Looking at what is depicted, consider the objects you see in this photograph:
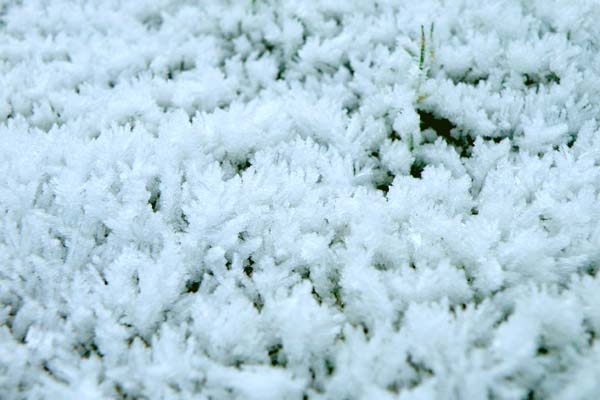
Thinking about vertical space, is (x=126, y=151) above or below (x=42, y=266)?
above

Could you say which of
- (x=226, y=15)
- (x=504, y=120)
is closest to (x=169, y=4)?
(x=226, y=15)

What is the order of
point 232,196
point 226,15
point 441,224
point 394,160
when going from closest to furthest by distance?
point 441,224 → point 232,196 → point 394,160 → point 226,15

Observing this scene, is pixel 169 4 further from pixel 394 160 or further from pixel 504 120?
pixel 504 120

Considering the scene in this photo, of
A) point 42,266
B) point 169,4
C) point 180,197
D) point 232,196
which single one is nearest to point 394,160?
point 232,196

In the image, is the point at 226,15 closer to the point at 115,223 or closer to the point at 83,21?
the point at 83,21

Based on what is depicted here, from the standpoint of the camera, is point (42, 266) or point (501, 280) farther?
point (42, 266)

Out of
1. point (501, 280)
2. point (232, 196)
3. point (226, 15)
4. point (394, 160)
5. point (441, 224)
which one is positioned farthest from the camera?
point (226, 15)
